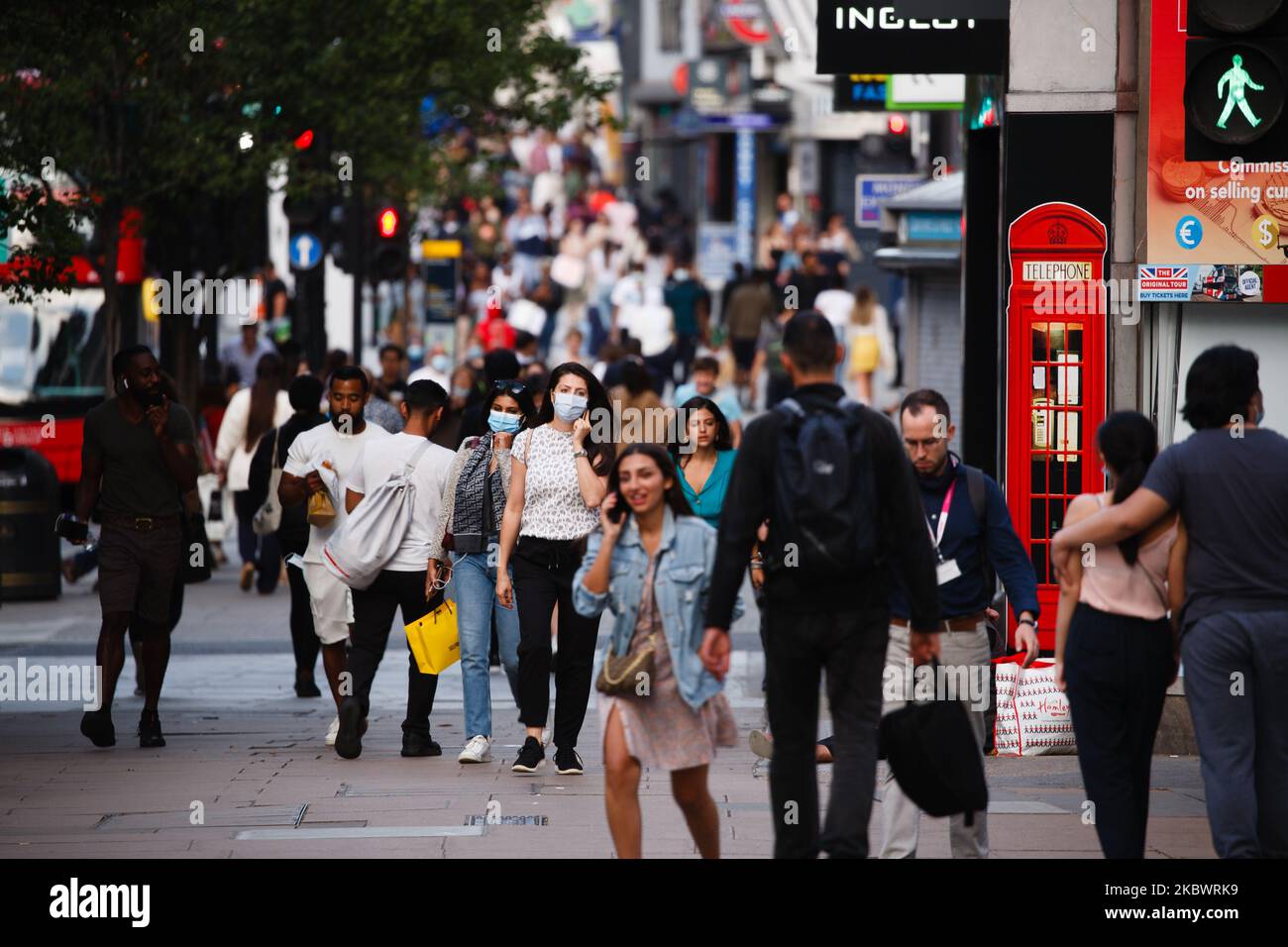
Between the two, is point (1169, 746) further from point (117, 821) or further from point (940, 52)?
point (117, 821)

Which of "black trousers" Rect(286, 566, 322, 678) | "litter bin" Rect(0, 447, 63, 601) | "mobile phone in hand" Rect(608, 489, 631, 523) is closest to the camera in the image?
"mobile phone in hand" Rect(608, 489, 631, 523)

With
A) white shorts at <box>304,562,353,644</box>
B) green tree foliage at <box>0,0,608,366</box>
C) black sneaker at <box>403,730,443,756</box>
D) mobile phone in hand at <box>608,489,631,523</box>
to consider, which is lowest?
black sneaker at <box>403,730,443,756</box>

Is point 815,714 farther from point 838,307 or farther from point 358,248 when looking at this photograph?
point 838,307

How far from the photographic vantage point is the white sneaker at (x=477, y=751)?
419 inches

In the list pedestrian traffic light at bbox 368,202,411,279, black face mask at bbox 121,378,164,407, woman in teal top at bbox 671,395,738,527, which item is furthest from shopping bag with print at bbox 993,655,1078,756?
pedestrian traffic light at bbox 368,202,411,279

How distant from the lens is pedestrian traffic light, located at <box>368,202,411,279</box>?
22.3m

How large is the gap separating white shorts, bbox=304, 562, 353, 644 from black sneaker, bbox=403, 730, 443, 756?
2.90ft

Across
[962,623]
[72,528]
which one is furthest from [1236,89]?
[72,528]

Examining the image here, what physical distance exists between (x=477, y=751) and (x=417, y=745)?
0.41m

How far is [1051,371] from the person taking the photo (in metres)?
11.6

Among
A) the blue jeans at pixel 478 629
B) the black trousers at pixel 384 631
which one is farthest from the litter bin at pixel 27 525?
the blue jeans at pixel 478 629

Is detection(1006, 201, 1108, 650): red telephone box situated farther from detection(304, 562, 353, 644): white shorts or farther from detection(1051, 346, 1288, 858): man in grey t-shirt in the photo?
detection(1051, 346, 1288, 858): man in grey t-shirt

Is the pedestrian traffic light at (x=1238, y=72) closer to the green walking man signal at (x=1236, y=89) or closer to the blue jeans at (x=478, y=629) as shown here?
the green walking man signal at (x=1236, y=89)
